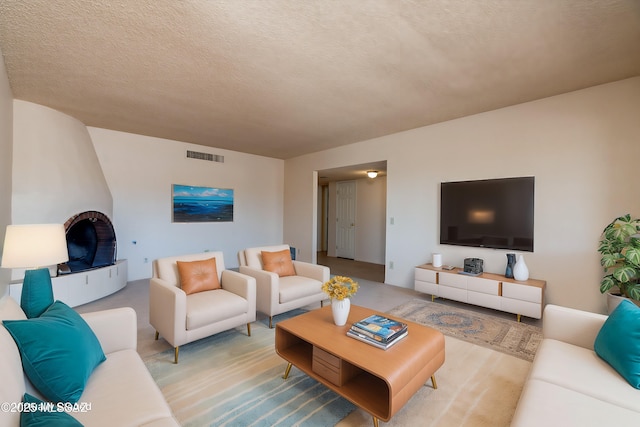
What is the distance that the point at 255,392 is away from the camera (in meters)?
1.93

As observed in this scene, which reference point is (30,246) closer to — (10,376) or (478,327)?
(10,376)

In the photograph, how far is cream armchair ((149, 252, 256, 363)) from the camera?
2.31m

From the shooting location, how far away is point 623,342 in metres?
1.46

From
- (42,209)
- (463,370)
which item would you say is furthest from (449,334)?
Result: (42,209)

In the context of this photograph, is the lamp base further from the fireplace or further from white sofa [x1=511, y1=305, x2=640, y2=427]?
the fireplace

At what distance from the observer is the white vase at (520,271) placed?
11.0 ft

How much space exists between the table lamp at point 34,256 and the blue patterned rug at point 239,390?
0.97m

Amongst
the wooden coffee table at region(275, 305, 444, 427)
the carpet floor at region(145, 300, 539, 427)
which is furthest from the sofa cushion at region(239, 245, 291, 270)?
the wooden coffee table at region(275, 305, 444, 427)

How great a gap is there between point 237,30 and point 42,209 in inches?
142

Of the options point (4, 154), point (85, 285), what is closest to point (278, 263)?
point (85, 285)

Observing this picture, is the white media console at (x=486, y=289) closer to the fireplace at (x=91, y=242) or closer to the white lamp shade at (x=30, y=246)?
the white lamp shade at (x=30, y=246)

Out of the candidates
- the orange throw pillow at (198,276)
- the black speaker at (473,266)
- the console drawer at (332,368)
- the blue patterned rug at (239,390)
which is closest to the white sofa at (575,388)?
the console drawer at (332,368)

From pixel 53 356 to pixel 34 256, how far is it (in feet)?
3.23

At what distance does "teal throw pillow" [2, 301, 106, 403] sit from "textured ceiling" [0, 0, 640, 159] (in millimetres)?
2041
